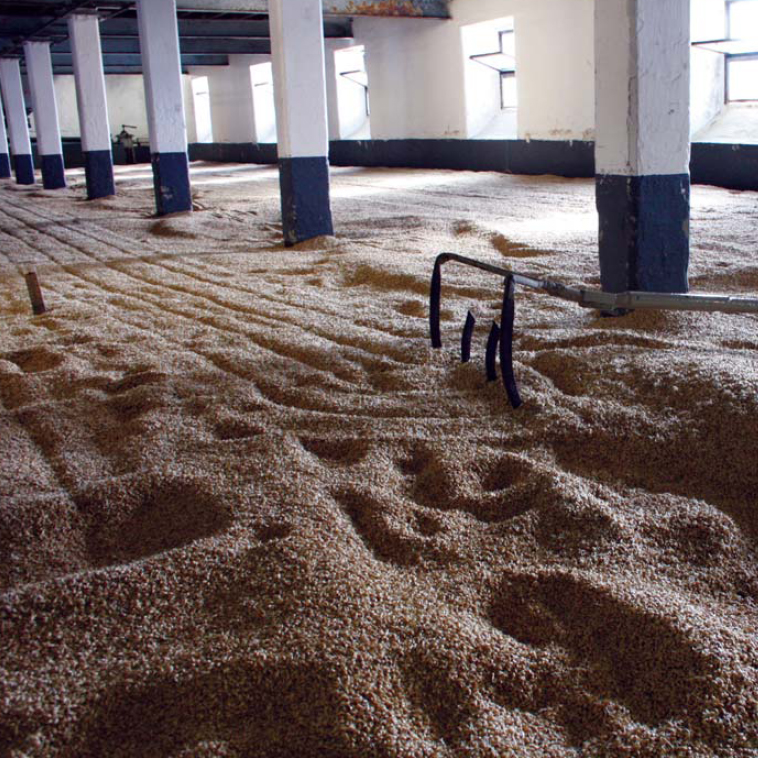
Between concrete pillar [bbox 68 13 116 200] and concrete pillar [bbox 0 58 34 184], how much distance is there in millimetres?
7176

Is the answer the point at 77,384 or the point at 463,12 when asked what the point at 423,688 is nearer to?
the point at 77,384

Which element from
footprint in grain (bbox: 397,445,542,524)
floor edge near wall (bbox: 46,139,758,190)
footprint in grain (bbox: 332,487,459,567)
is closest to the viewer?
footprint in grain (bbox: 332,487,459,567)

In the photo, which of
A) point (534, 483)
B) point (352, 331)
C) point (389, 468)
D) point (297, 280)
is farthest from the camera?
point (297, 280)

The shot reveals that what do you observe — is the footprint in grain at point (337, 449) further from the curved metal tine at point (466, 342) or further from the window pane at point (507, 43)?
the window pane at point (507, 43)

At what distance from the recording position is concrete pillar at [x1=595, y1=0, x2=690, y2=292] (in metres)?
4.45

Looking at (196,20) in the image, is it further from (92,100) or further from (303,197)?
(303,197)

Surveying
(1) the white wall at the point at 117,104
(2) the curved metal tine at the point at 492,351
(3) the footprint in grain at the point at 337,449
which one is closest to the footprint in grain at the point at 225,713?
(3) the footprint in grain at the point at 337,449

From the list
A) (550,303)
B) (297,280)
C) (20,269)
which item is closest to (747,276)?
Answer: (550,303)

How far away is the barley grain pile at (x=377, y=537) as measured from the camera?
5.62 feet

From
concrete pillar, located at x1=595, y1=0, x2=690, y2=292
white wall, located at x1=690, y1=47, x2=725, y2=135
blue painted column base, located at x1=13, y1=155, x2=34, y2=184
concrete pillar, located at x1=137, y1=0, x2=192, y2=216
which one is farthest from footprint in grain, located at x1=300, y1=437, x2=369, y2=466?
blue painted column base, located at x1=13, y1=155, x2=34, y2=184

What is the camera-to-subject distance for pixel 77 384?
390cm

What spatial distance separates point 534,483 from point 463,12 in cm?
1564

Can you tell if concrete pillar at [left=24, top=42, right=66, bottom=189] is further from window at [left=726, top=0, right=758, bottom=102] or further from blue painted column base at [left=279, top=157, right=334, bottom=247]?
window at [left=726, top=0, right=758, bottom=102]

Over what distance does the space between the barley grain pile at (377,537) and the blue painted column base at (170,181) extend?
693cm
